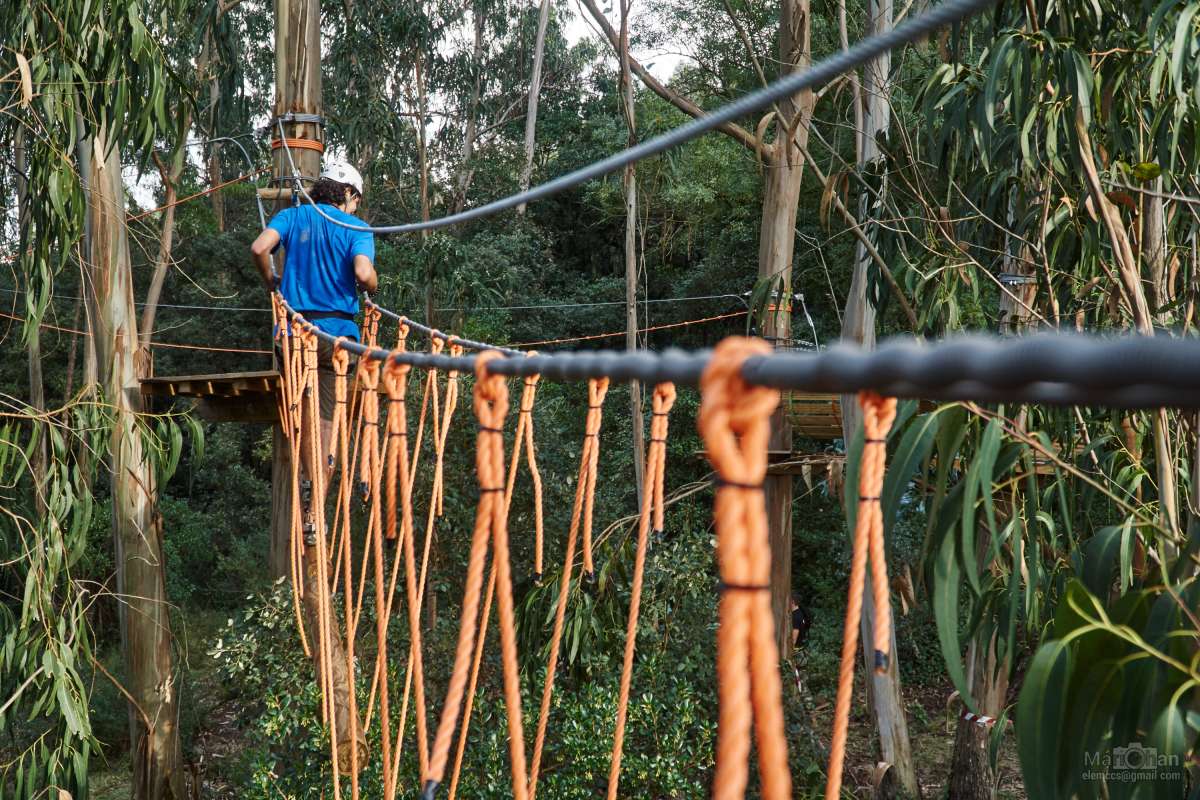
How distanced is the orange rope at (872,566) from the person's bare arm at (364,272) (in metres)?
2.67

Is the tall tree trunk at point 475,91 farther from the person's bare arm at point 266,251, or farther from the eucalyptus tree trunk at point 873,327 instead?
the person's bare arm at point 266,251

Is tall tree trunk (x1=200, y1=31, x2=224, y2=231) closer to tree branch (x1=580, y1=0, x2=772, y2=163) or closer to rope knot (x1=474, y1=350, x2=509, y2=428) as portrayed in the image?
tree branch (x1=580, y1=0, x2=772, y2=163)

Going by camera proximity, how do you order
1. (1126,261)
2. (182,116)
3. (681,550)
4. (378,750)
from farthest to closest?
(681,550) → (378,750) → (182,116) → (1126,261)

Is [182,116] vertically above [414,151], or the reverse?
[414,151]

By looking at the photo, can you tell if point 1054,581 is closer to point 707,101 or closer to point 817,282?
point 817,282

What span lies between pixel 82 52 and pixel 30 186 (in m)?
0.42

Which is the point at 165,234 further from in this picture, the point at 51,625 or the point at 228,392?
the point at 51,625

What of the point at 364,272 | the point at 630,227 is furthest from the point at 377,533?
the point at 630,227

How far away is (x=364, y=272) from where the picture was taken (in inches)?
127

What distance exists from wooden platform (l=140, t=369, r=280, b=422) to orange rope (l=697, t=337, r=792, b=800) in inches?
147

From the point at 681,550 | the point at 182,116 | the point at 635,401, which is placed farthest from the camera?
the point at 635,401

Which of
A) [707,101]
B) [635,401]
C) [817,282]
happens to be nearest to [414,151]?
[707,101]

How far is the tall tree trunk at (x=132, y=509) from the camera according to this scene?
4.52 meters

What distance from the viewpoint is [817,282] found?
32.1 feet
